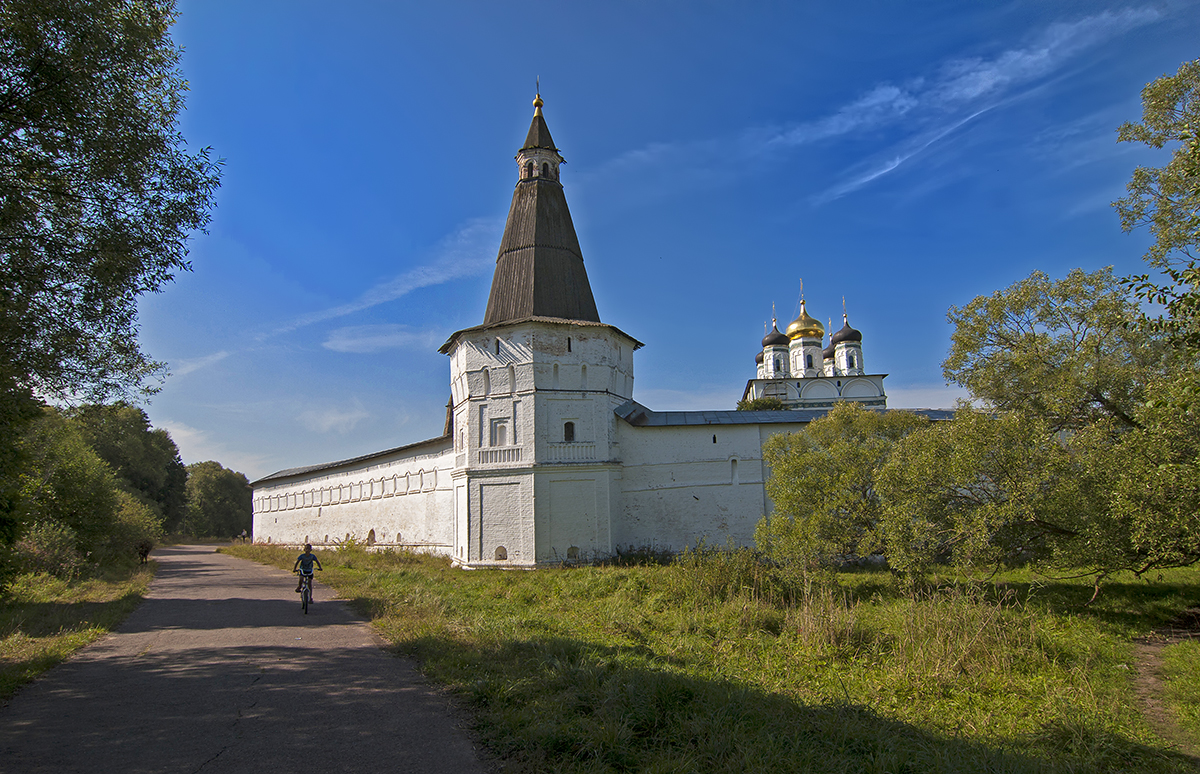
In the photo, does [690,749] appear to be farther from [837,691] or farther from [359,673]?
[359,673]

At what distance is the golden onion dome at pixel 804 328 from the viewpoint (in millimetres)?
49719

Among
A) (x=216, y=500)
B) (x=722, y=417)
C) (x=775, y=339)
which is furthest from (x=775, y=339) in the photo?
(x=216, y=500)

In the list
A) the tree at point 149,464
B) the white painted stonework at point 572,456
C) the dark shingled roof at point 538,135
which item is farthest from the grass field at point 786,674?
the tree at point 149,464

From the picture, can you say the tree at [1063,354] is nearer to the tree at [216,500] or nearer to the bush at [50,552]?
the bush at [50,552]

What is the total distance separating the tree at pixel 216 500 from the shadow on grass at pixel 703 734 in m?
63.5

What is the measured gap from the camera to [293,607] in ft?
40.3

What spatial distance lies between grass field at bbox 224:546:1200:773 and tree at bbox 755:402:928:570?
913mm

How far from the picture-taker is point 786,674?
7.61 meters

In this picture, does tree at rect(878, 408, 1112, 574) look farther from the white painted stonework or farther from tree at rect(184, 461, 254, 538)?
tree at rect(184, 461, 254, 538)

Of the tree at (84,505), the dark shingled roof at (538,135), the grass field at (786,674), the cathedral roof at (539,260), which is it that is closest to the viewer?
the grass field at (786,674)

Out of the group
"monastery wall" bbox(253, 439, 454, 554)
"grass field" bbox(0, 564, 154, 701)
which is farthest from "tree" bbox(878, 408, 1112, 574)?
"monastery wall" bbox(253, 439, 454, 554)

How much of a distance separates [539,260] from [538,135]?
16.8 feet

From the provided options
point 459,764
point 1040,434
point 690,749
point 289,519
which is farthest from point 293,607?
point 289,519

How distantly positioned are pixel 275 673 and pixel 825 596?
785 cm
